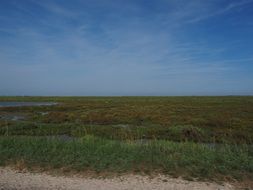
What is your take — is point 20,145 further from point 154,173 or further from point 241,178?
point 241,178

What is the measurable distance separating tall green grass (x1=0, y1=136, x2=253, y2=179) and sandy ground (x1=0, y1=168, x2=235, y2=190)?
72 centimetres

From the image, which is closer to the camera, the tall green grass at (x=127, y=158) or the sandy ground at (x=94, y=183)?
the sandy ground at (x=94, y=183)

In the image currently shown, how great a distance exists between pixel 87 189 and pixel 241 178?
4.57 m

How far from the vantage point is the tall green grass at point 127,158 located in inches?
358

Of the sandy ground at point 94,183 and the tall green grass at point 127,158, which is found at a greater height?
the tall green grass at point 127,158

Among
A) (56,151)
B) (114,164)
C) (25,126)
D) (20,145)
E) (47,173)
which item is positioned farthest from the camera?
(25,126)

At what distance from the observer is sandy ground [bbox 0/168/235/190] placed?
7.60 m

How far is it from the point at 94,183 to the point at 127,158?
243 centimetres

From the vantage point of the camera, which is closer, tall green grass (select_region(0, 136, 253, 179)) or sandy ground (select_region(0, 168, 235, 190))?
sandy ground (select_region(0, 168, 235, 190))

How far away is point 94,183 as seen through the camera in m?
7.97

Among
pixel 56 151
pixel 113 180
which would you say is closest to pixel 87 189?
pixel 113 180

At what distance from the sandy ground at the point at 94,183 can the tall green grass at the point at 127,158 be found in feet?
2.37

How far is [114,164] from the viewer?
9.57m

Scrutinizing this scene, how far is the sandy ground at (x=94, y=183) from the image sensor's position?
7.60 meters
